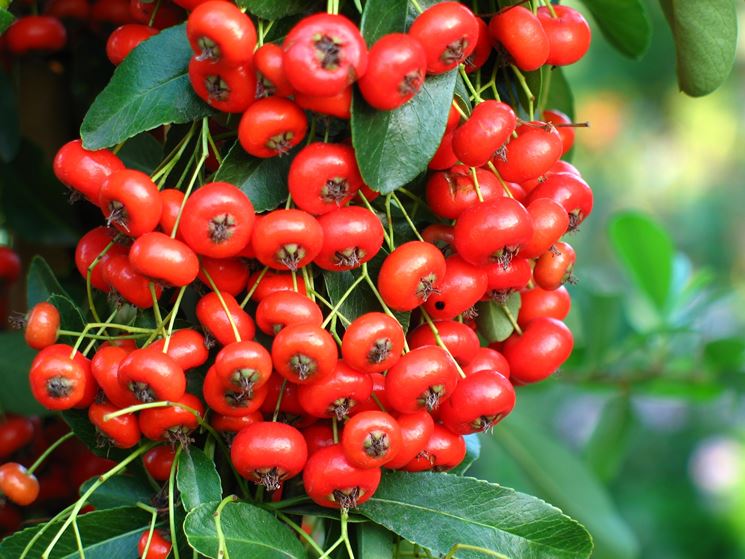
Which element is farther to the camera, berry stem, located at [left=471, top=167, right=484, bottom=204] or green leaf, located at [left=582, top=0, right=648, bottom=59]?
green leaf, located at [left=582, top=0, right=648, bottom=59]

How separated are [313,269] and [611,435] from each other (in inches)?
44.3

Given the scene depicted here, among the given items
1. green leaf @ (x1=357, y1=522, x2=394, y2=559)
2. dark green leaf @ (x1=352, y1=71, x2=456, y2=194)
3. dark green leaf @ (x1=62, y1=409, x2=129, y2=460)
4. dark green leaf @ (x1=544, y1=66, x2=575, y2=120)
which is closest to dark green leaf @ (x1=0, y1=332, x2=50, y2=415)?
dark green leaf @ (x1=62, y1=409, x2=129, y2=460)

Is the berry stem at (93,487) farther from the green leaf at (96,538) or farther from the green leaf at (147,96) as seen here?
the green leaf at (147,96)

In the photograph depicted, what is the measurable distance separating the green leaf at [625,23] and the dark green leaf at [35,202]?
2.35ft

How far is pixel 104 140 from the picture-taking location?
0.74m

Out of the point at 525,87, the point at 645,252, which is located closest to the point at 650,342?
the point at 645,252

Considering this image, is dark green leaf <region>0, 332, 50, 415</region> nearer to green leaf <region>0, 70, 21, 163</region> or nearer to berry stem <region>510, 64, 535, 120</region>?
green leaf <region>0, 70, 21, 163</region>

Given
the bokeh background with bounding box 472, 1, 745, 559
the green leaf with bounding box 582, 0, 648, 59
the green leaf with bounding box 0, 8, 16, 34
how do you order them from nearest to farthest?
the green leaf with bounding box 0, 8, 16, 34
the green leaf with bounding box 582, 0, 648, 59
the bokeh background with bounding box 472, 1, 745, 559

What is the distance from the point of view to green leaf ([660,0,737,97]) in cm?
92

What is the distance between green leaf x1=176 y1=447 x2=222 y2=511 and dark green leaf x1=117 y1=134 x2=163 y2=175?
0.33 m

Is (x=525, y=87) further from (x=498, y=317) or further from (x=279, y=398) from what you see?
(x=279, y=398)

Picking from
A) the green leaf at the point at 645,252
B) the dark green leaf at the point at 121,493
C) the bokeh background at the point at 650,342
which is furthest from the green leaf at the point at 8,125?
the green leaf at the point at 645,252

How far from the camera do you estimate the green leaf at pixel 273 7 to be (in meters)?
0.70

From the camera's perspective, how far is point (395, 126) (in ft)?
2.34
